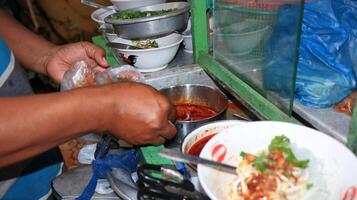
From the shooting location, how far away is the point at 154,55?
1659 mm

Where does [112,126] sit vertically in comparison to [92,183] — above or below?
above

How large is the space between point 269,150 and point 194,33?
0.92 metres

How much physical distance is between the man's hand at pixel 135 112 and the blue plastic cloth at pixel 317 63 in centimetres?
38

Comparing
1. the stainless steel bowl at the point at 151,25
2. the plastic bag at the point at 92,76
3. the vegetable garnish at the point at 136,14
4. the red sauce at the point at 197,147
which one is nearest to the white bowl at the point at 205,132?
the red sauce at the point at 197,147

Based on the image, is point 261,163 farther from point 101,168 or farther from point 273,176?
point 101,168

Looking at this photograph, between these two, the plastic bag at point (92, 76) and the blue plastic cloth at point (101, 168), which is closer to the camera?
the blue plastic cloth at point (101, 168)

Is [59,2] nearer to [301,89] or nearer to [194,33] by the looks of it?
[194,33]

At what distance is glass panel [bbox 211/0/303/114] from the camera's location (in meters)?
1.02

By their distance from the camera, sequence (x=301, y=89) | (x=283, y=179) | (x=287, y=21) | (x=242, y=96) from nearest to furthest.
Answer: (x=283, y=179)
(x=287, y=21)
(x=301, y=89)
(x=242, y=96)

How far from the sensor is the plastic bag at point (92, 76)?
1609 mm

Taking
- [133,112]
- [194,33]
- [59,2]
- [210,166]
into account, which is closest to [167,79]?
[194,33]

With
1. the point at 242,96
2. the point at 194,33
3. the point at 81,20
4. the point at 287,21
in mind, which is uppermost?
the point at 287,21

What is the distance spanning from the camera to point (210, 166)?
0.86 metres

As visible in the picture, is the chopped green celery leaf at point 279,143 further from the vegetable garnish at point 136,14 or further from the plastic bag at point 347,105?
the vegetable garnish at point 136,14
